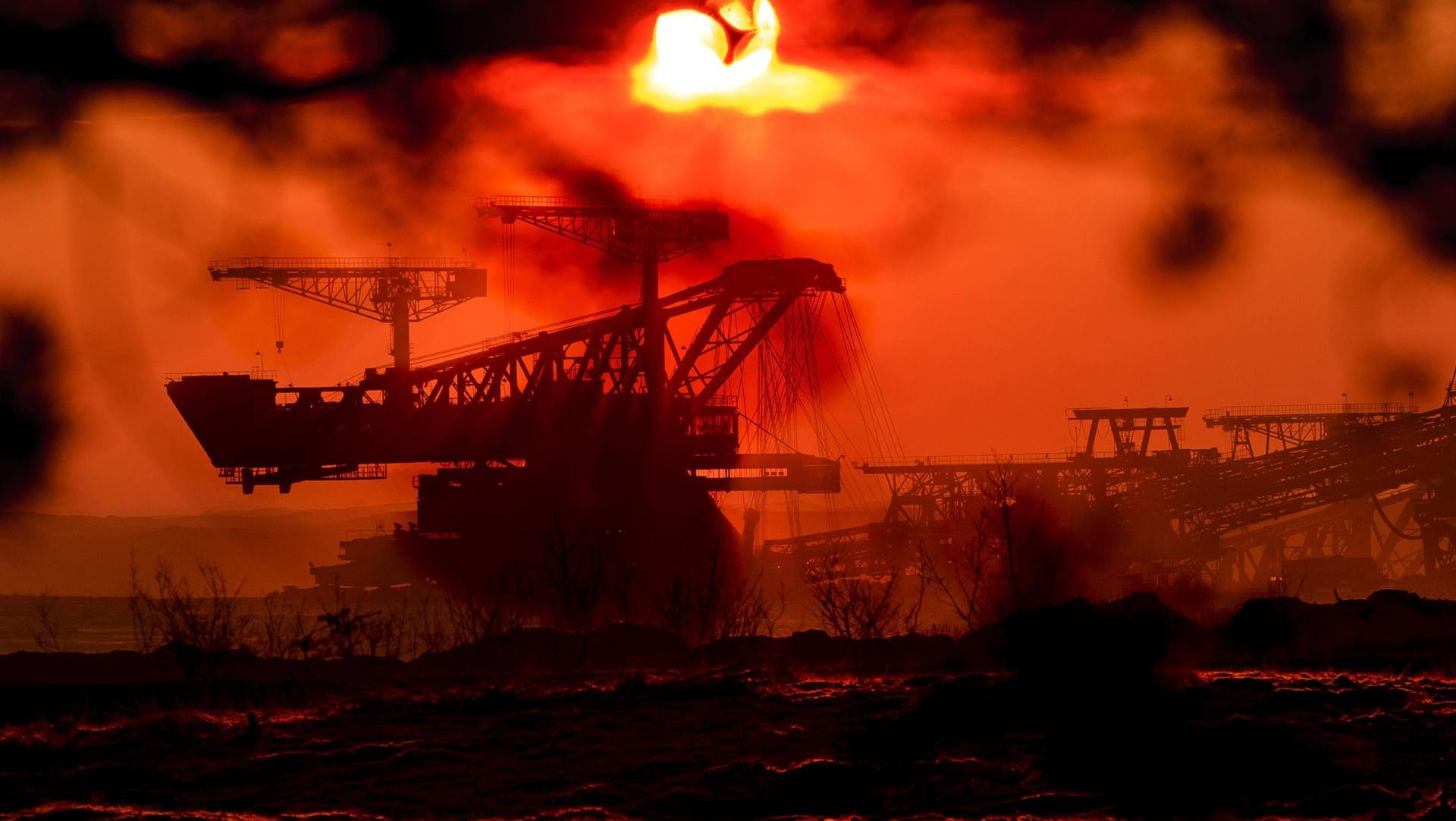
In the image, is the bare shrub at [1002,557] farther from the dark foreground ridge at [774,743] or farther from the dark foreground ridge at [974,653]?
the dark foreground ridge at [774,743]

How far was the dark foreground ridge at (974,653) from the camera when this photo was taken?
72.4ft

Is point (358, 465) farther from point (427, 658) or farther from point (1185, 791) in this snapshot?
point (1185, 791)

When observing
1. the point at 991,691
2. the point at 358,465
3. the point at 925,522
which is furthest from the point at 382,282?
the point at 991,691

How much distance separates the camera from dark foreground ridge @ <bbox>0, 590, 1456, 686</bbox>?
72.4 ft

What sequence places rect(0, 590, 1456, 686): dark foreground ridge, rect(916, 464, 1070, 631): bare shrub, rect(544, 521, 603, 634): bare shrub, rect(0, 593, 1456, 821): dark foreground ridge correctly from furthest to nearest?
1. rect(544, 521, 603, 634): bare shrub
2. rect(916, 464, 1070, 631): bare shrub
3. rect(0, 590, 1456, 686): dark foreground ridge
4. rect(0, 593, 1456, 821): dark foreground ridge

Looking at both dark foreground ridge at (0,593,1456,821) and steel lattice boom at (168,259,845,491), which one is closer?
dark foreground ridge at (0,593,1456,821)

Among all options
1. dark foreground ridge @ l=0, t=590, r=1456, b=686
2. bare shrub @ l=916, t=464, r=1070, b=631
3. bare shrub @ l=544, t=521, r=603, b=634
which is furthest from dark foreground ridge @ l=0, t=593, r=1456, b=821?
bare shrub @ l=544, t=521, r=603, b=634

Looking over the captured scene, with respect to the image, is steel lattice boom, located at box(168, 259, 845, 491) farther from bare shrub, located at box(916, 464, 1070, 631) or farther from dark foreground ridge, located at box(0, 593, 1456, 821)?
dark foreground ridge, located at box(0, 593, 1456, 821)

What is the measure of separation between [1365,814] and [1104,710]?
13.4ft

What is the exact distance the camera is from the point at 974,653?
30.0 meters

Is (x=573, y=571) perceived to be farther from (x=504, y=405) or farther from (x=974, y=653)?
(x=974, y=653)

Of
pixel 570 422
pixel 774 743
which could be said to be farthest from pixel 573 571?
pixel 774 743

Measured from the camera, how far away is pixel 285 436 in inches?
2239

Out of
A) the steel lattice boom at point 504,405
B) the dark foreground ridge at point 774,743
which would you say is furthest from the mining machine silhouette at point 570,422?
the dark foreground ridge at point 774,743
